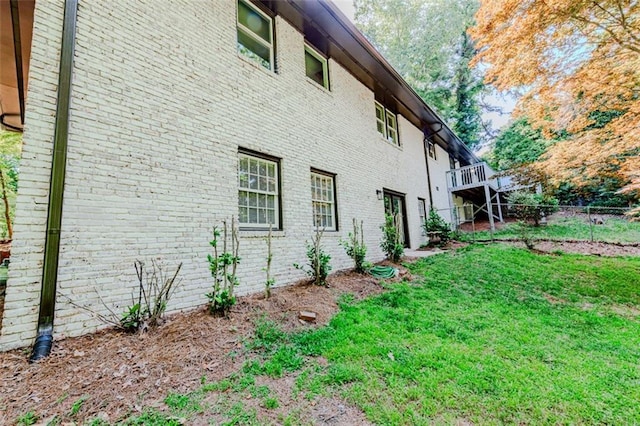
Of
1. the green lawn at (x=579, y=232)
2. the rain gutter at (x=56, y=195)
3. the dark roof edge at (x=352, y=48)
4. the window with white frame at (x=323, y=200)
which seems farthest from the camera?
the green lawn at (x=579, y=232)

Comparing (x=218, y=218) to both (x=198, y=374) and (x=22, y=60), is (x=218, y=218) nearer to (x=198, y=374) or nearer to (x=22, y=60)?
(x=198, y=374)

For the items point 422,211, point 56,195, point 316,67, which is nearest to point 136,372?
point 56,195

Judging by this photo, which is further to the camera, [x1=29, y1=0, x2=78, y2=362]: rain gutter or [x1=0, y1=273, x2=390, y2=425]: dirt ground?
[x1=29, y1=0, x2=78, y2=362]: rain gutter

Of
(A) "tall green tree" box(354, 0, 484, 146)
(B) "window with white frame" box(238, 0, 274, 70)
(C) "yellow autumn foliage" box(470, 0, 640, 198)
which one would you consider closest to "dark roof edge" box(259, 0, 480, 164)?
(B) "window with white frame" box(238, 0, 274, 70)

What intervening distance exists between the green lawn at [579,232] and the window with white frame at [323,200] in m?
8.10

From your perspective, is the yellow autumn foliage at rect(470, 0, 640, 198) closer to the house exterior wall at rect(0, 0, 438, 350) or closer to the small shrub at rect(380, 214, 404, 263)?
the small shrub at rect(380, 214, 404, 263)

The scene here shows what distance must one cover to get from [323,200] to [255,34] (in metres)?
4.04

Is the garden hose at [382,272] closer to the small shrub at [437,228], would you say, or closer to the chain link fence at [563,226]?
the small shrub at [437,228]

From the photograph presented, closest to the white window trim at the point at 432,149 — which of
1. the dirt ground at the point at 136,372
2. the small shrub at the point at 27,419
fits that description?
the dirt ground at the point at 136,372

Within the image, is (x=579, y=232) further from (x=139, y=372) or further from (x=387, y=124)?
(x=139, y=372)

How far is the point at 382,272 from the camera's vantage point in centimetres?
662

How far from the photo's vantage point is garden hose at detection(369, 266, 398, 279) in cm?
650

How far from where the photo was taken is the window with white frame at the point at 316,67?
24.4 feet

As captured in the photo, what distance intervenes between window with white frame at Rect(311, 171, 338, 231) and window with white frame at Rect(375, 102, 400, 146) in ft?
14.2
